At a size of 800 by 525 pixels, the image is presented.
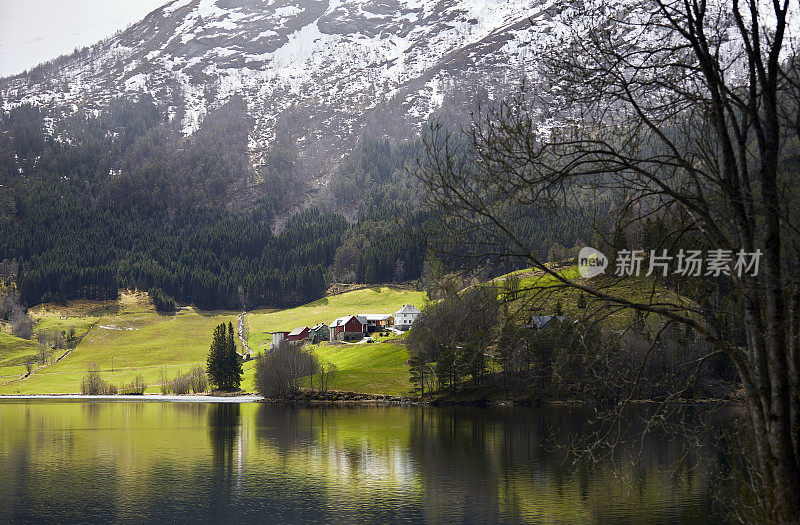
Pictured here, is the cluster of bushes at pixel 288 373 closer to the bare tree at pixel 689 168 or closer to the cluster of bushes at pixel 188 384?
the cluster of bushes at pixel 188 384

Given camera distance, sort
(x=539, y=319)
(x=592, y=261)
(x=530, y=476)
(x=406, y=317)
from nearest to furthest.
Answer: (x=592, y=261) < (x=530, y=476) < (x=539, y=319) < (x=406, y=317)

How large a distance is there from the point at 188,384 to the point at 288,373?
4192cm

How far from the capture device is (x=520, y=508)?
133 feet

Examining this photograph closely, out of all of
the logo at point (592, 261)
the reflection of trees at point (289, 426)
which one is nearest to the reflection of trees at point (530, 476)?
the logo at point (592, 261)

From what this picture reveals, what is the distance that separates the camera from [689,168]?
12555 mm

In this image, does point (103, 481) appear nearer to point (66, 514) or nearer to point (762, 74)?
point (66, 514)

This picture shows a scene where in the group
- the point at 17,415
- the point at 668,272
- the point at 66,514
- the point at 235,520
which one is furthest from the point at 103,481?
the point at 17,415

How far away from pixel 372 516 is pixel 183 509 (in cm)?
1162

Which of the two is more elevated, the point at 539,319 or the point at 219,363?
the point at 539,319

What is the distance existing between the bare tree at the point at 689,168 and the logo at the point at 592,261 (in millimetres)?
509

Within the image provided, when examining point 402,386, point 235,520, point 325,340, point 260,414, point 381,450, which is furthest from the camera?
point 325,340

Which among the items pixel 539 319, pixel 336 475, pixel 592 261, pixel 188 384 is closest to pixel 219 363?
pixel 188 384

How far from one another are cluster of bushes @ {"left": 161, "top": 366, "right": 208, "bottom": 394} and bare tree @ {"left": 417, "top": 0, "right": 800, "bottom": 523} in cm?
16331

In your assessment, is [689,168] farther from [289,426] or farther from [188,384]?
[188,384]
